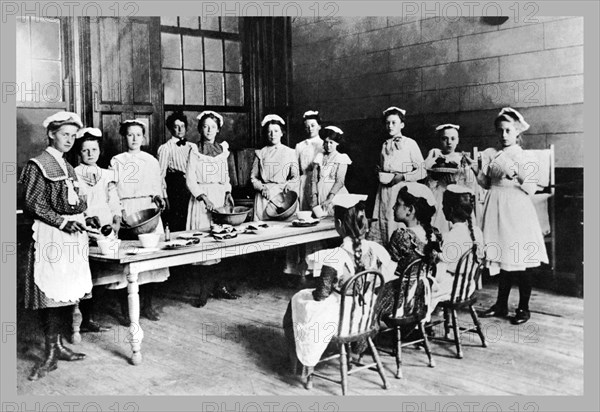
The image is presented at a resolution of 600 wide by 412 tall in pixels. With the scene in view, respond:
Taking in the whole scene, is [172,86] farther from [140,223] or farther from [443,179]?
[443,179]

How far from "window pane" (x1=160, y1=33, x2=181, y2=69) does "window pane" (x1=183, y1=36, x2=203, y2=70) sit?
7cm

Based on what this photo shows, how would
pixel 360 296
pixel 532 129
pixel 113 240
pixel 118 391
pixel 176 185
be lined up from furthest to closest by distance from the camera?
pixel 176 185
pixel 532 129
pixel 113 240
pixel 118 391
pixel 360 296

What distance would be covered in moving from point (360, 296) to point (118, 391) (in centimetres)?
137

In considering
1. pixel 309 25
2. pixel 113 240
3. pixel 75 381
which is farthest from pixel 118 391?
pixel 309 25

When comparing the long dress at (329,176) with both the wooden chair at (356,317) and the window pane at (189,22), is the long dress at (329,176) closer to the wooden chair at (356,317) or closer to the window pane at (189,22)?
the wooden chair at (356,317)

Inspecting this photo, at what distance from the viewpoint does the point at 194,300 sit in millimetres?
4777

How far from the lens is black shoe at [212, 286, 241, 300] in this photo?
4.84 meters

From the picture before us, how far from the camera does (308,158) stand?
518 cm

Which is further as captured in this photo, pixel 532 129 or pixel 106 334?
pixel 532 129

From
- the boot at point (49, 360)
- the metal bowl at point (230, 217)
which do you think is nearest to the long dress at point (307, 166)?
the metal bowl at point (230, 217)

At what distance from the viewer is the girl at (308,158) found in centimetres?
508

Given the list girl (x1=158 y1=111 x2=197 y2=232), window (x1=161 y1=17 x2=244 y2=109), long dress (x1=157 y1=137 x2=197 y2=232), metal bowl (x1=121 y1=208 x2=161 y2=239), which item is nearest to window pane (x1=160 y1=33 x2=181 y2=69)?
window (x1=161 y1=17 x2=244 y2=109)

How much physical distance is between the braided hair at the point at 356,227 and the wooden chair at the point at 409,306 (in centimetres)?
28

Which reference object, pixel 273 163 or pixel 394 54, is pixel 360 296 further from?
pixel 394 54
